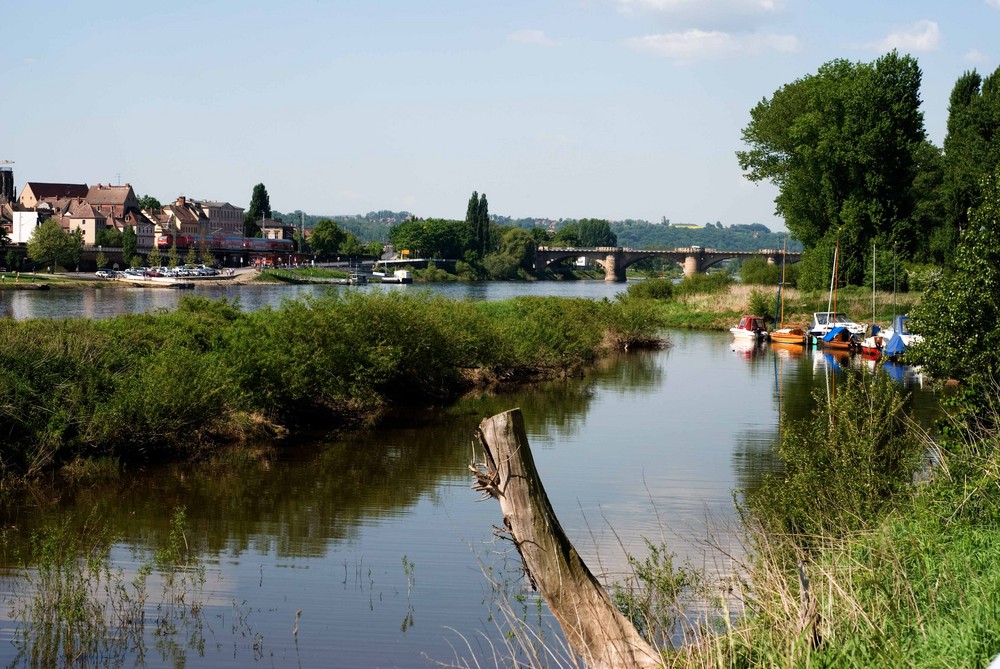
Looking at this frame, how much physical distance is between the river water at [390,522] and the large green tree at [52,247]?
9005 centimetres

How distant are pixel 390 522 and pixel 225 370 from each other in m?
5.71

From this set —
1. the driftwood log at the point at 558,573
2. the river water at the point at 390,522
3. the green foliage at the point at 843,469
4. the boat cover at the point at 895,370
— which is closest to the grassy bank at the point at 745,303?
the boat cover at the point at 895,370

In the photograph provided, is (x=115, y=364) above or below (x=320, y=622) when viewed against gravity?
above

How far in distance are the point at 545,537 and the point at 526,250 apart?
422 feet

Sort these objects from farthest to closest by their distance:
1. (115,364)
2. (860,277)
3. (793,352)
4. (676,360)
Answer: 1. (860,277)
2. (793,352)
3. (676,360)
4. (115,364)

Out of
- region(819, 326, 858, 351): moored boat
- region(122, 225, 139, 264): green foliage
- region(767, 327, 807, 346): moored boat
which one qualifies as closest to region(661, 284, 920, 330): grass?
region(819, 326, 858, 351): moored boat

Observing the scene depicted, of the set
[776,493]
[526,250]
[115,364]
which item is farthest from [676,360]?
[526,250]

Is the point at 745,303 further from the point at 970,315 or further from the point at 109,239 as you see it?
the point at 109,239

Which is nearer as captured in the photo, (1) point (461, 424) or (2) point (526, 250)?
(1) point (461, 424)

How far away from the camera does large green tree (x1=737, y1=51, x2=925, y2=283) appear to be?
53.4 m

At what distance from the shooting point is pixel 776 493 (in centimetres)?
1227

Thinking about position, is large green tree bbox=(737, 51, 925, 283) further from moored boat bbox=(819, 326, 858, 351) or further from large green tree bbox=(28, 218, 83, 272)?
large green tree bbox=(28, 218, 83, 272)

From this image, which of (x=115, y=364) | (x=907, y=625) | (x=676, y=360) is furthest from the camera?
(x=676, y=360)

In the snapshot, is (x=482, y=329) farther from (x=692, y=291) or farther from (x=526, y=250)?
(x=526, y=250)
